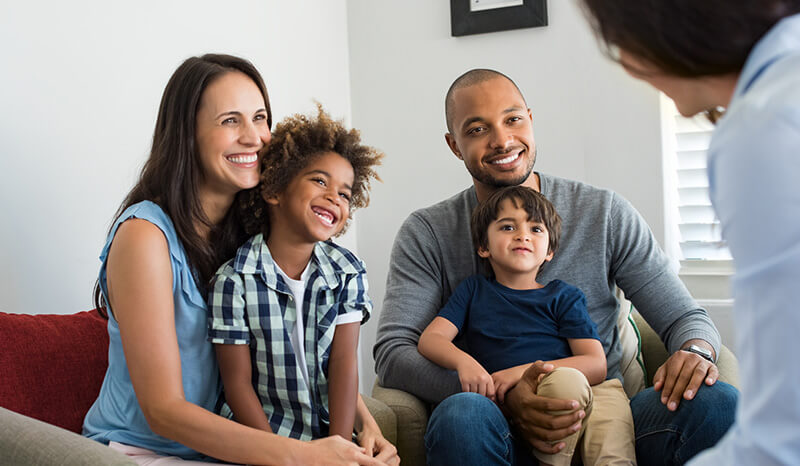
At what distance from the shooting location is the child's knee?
148 cm

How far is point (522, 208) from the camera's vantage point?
1812 millimetres

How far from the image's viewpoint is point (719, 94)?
666 millimetres

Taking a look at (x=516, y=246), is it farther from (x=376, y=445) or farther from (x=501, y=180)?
(x=376, y=445)

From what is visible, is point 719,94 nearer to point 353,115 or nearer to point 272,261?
point 272,261

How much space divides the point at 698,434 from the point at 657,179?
4.63ft

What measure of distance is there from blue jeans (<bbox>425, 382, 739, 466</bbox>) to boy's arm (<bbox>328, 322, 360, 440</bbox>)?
0.19m

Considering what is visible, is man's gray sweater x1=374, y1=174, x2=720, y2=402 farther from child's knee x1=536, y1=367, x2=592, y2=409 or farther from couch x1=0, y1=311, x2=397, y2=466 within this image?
couch x1=0, y1=311, x2=397, y2=466

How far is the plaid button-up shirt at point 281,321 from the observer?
55.3 inches

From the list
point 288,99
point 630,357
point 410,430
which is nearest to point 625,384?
point 630,357

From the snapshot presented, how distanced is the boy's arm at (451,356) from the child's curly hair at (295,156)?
0.41 meters

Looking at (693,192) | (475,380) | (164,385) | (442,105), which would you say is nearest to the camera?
(164,385)

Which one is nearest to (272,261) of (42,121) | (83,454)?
(83,454)

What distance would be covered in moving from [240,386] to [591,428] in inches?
28.5

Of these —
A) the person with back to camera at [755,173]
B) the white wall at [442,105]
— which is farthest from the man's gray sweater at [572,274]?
the person with back to camera at [755,173]
